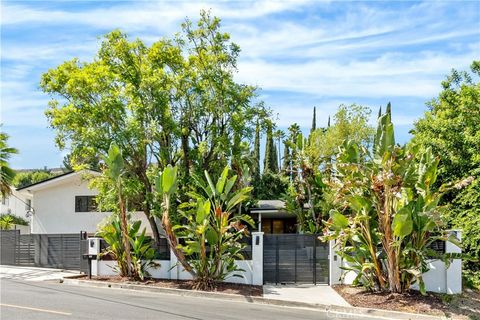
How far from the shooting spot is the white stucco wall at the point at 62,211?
3012cm

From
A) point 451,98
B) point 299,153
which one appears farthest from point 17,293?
point 451,98

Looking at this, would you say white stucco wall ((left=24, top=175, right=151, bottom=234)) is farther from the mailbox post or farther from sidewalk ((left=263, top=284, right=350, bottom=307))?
sidewalk ((left=263, top=284, right=350, bottom=307))

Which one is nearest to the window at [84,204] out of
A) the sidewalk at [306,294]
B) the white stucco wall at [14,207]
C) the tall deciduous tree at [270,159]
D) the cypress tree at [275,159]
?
the sidewalk at [306,294]

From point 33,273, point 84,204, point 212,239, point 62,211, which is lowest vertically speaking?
point 33,273

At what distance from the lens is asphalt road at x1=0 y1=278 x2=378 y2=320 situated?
11.4 m

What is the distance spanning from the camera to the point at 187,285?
17375mm

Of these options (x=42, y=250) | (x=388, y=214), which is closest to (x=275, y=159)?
(x=42, y=250)

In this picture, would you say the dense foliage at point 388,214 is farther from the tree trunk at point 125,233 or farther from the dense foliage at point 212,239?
the tree trunk at point 125,233

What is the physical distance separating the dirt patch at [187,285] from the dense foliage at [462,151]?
7.51 meters

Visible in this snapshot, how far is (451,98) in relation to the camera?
23922 millimetres

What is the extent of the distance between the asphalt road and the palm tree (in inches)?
445

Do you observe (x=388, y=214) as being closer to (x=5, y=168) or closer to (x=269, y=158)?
(x=5, y=168)

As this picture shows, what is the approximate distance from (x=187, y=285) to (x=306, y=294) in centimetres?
402

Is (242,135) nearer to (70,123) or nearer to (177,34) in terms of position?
(177,34)
